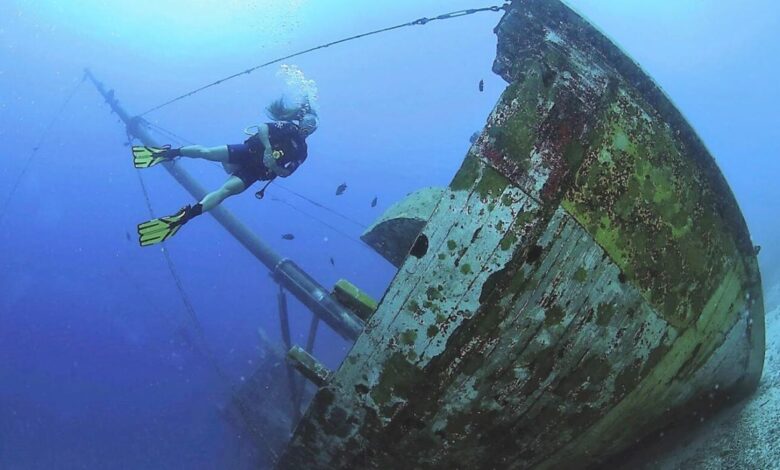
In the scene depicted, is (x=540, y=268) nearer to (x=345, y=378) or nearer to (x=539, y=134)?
(x=539, y=134)

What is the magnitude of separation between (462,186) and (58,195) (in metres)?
97.3

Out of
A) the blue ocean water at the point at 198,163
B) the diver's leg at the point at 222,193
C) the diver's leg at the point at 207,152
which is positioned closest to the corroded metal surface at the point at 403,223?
the diver's leg at the point at 222,193

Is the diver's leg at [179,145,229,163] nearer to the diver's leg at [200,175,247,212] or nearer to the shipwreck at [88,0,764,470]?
the diver's leg at [200,175,247,212]

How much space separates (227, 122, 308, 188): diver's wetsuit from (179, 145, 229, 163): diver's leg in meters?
0.06

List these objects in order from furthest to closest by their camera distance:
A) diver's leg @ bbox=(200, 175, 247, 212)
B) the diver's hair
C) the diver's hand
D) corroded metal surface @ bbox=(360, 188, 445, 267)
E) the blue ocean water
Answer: the blue ocean water → the diver's hair → the diver's hand → diver's leg @ bbox=(200, 175, 247, 212) → corroded metal surface @ bbox=(360, 188, 445, 267)

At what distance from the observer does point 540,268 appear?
1.95 m

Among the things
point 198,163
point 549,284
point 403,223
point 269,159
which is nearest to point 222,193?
point 269,159

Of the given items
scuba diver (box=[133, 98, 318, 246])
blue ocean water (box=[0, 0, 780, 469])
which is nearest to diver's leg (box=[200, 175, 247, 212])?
scuba diver (box=[133, 98, 318, 246])

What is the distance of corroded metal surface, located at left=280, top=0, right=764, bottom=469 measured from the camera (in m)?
1.97

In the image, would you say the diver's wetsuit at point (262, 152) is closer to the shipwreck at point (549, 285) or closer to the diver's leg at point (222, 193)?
the diver's leg at point (222, 193)

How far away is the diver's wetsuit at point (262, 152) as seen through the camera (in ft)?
15.6

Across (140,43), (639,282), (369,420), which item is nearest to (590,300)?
(639,282)

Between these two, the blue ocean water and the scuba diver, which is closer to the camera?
the scuba diver

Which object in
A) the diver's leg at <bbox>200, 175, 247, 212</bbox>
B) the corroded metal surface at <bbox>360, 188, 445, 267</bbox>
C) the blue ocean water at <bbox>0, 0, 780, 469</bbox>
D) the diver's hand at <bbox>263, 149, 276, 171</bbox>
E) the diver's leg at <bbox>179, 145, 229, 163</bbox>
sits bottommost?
the corroded metal surface at <bbox>360, 188, 445, 267</bbox>
